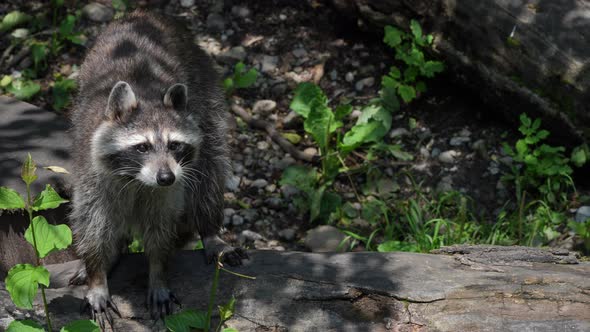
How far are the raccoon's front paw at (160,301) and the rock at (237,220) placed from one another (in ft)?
5.68

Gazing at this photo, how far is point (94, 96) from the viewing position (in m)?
3.87

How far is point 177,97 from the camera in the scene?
3582 mm

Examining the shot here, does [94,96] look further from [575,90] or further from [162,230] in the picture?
[575,90]

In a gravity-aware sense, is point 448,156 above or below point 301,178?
above

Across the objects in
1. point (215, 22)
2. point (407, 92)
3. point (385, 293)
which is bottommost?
point (215, 22)

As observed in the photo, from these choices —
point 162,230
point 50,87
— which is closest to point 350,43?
point 50,87

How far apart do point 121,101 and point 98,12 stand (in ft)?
10.6

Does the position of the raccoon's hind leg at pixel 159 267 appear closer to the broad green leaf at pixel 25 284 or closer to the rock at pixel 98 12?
the broad green leaf at pixel 25 284

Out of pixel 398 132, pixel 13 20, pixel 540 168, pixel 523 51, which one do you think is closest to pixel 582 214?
pixel 540 168

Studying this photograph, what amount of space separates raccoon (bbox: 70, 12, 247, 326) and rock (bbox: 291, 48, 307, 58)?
194 cm

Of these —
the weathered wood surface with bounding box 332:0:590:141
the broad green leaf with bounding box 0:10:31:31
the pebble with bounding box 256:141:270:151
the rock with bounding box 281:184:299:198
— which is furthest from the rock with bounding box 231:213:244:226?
the broad green leaf with bounding box 0:10:31:31

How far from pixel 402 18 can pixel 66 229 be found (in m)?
3.43

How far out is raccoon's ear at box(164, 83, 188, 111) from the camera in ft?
11.6

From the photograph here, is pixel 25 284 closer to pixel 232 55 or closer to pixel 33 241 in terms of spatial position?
pixel 33 241
